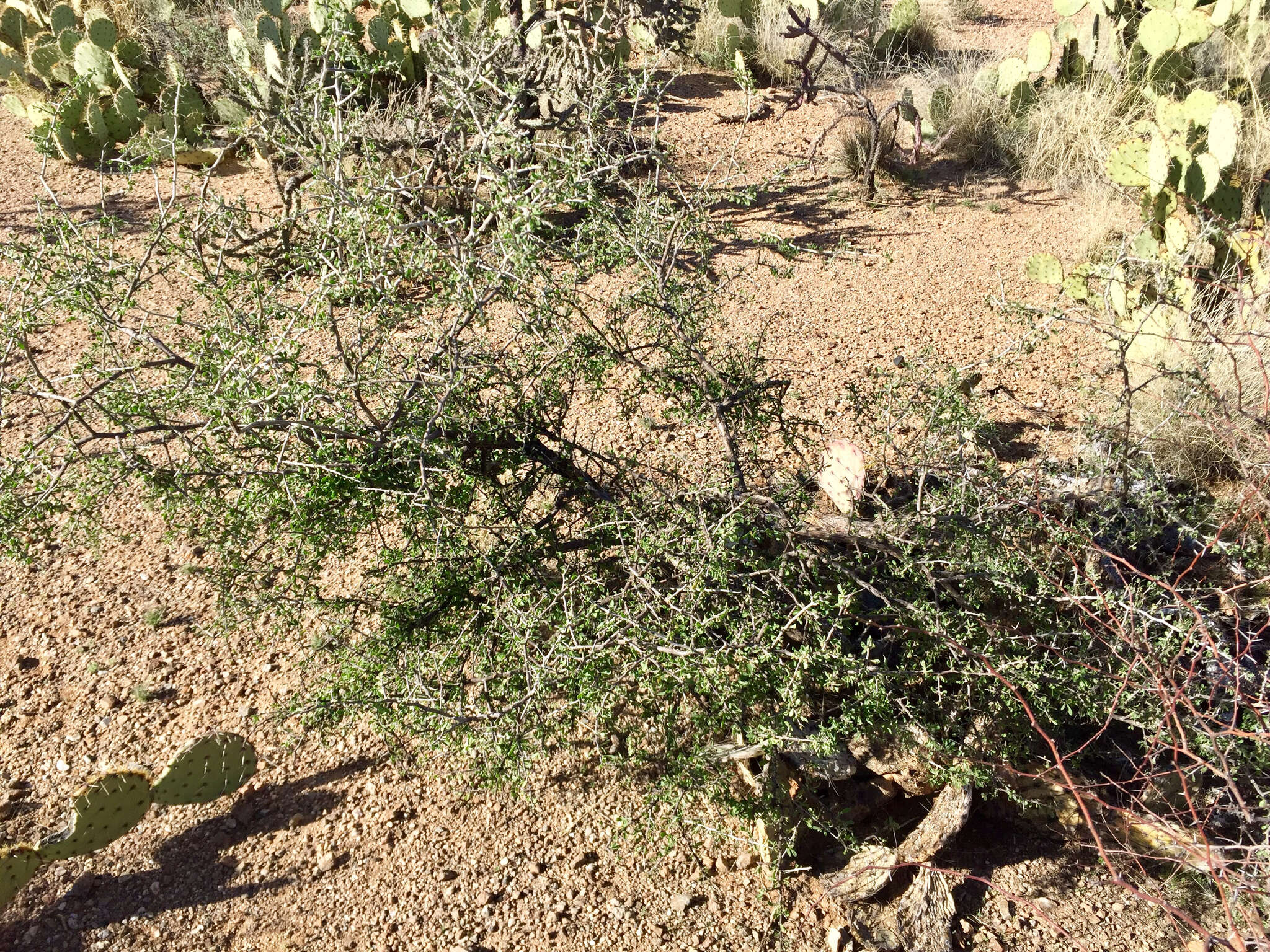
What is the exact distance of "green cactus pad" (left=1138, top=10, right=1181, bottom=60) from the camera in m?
7.27

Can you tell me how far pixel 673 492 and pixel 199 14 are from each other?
27.5 ft

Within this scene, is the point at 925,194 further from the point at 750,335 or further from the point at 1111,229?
the point at 750,335

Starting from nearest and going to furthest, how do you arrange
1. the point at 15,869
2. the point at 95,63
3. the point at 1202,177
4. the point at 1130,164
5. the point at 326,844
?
1. the point at 15,869
2. the point at 326,844
3. the point at 1202,177
4. the point at 1130,164
5. the point at 95,63

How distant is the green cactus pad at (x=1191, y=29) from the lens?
726 centimetres

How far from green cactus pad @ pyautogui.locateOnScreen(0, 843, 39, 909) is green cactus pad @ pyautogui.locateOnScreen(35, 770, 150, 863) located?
31 millimetres

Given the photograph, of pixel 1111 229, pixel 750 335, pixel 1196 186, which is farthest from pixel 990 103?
pixel 750 335

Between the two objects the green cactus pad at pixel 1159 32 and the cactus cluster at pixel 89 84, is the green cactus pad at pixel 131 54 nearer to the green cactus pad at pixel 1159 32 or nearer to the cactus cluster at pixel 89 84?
the cactus cluster at pixel 89 84

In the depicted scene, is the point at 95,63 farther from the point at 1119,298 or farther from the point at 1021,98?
the point at 1119,298

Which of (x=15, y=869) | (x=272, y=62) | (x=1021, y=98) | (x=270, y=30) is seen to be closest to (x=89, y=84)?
(x=270, y=30)

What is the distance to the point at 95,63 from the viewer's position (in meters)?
7.74

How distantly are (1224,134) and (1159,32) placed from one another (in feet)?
6.85

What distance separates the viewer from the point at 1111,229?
6711mm

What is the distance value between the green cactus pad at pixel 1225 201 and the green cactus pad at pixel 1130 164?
386 mm

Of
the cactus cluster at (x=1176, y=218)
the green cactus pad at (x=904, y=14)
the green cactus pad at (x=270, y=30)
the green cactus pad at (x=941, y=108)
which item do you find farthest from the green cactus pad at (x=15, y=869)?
the green cactus pad at (x=904, y=14)
